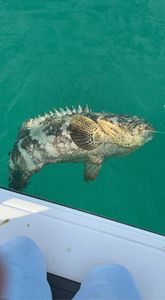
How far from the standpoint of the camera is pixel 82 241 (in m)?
2.79

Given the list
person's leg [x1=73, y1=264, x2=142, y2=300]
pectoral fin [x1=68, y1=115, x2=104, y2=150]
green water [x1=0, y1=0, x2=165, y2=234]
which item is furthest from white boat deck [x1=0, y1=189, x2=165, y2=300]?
green water [x1=0, y1=0, x2=165, y2=234]

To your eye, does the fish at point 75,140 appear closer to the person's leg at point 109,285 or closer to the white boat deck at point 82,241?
the white boat deck at point 82,241

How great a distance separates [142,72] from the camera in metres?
5.95

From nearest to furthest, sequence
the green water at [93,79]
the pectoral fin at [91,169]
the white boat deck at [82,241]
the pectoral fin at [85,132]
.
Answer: the white boat deck at [82,241]
the pectoral fin at [85,132]
the pectoral fin at [91,169]
the green water at [93,79]

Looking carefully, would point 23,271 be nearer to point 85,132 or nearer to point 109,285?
point 109,285

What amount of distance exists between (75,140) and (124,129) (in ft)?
1.72

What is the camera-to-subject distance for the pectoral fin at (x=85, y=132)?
4598 millimetres

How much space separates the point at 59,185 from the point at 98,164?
59 centimetres

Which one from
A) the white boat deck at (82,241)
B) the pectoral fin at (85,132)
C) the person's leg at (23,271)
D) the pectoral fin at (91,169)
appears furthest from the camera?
the pectoral fin at (91,169)

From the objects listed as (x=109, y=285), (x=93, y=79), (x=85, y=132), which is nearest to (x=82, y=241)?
(x=109, y=285)

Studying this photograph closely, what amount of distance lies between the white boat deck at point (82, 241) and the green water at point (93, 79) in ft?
6.82

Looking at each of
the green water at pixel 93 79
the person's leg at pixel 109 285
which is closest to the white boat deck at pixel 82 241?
the person's leg at pixel 109 285

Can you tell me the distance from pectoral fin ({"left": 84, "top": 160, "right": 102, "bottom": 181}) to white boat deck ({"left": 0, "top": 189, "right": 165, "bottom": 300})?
1.90m

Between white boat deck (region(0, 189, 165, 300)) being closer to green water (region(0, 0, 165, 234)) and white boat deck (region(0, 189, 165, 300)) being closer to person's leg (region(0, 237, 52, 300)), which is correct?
person's leg (region(0, 237, 52, 300))
